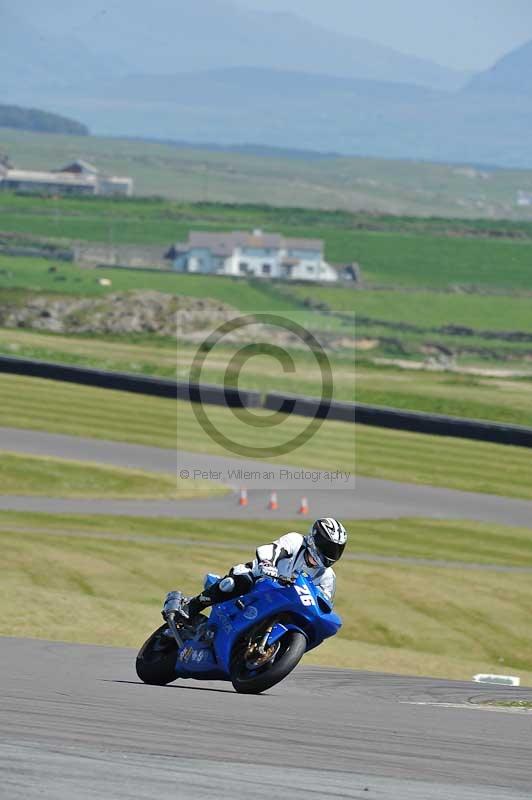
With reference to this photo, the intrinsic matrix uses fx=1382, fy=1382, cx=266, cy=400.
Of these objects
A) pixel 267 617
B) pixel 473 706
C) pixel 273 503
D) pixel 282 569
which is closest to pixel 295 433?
pixel 273 503

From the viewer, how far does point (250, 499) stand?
4272 cm

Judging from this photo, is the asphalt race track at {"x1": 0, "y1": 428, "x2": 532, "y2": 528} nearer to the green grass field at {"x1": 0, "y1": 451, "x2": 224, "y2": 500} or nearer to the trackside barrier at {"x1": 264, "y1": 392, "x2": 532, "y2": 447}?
the green grass field at {"x1": 0, "y1": 451, "x2": 224, "y2": 500}

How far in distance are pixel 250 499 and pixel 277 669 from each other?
30.2 metres

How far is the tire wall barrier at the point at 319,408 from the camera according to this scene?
54125 millimetres

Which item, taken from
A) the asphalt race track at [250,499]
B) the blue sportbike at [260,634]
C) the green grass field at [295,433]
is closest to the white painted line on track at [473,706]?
the blue sportbike at [260,634]

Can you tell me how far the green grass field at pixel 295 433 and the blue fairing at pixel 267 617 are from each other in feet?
111

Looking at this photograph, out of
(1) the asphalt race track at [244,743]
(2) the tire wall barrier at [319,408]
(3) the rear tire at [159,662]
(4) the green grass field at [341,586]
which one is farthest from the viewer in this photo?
(2) the tire wall barrier at [319,408]

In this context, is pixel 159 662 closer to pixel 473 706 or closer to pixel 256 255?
pixel 473 706

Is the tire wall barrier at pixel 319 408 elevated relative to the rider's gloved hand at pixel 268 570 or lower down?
lower down

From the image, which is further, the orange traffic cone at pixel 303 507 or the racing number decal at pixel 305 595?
the orange traffic cone at pixel 303 507

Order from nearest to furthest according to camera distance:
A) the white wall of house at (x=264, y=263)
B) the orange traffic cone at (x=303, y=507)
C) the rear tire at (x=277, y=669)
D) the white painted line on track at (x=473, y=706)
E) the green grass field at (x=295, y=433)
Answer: the rear tire at (x=277, y=669) → the white painted line on track at (x=473, y=706) → the orange traffic cone at (x=303, y=507) → the green grass field at (x=295, y=433) → the white wall of house at (x=264, y=263)

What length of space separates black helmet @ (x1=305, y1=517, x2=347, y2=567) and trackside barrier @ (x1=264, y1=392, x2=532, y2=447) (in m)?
41.0

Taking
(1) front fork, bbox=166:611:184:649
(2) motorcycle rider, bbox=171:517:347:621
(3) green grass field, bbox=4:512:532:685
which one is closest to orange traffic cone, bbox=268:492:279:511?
(3) green grass field, bbox=4:512:532:685
